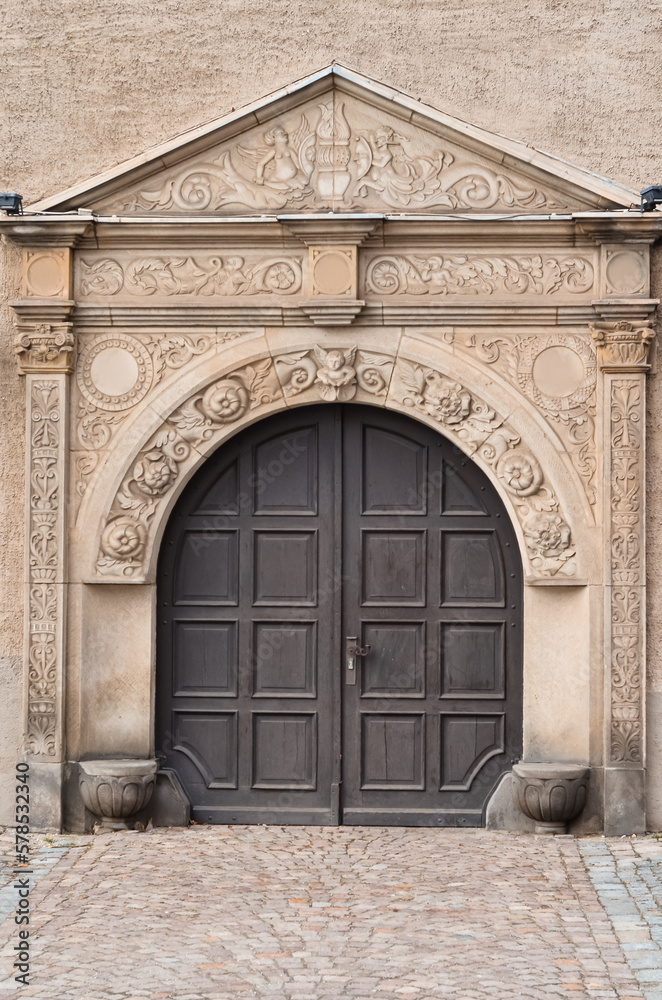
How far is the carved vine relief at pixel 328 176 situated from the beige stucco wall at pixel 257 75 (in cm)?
31

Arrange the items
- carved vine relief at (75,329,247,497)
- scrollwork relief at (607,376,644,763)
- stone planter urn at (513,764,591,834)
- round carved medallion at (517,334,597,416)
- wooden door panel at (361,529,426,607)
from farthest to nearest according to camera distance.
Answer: wooden door panel at (361,529,426,607)
carved vine relief at (75,329,247,497)
round carved medallion at (517,334,597,416)
scrollwork relief at (607,376,644,763)
stone planter urn at (513,764,591,834)

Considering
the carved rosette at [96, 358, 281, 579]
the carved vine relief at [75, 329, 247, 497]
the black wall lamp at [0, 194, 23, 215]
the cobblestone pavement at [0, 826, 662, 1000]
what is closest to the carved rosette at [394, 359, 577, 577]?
the carved rosette at [96, 358, 281, 579]

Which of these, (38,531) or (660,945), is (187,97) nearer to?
(38,531)

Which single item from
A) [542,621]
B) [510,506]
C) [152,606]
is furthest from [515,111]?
[152,606]

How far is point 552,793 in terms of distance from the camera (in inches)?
268

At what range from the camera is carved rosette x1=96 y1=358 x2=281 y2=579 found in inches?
280

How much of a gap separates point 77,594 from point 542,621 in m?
2.62

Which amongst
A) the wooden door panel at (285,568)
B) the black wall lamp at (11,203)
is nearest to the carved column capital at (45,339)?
the black wall lamp at (11,203)

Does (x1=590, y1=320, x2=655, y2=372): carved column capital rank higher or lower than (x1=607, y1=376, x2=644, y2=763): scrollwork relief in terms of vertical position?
higher

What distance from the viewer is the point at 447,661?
285 inches

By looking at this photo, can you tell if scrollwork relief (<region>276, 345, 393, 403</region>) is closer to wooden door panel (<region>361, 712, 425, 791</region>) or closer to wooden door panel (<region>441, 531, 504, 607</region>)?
wooden door panel (<region>441, 531, 504, 607</region>)

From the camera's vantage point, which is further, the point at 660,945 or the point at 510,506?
the point at 510,506

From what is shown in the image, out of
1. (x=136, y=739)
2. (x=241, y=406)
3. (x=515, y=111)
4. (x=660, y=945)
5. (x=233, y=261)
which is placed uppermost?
(x=515, y=111)

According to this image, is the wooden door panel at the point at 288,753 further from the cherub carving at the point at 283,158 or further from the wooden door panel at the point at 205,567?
the cherub carving at the point at 283,158
